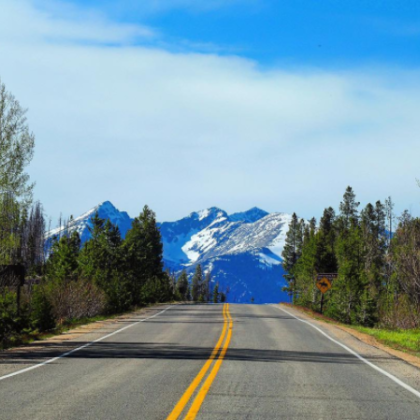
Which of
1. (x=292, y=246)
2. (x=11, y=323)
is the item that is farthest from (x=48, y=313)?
(x=292, y=246)

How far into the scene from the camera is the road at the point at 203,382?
844 cm

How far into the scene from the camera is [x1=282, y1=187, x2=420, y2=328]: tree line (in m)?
30.6

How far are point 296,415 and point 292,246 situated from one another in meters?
119

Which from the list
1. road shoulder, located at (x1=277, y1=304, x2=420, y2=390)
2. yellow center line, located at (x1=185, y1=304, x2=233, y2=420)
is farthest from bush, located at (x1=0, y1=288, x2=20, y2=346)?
road shoulder, located at (x1=277, y1=304, x2=420, y2=390)

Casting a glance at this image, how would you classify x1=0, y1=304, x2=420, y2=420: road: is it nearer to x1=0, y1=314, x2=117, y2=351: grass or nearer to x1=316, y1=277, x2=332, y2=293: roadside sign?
x1=0, y1=314, x2=117, y2=351: grass

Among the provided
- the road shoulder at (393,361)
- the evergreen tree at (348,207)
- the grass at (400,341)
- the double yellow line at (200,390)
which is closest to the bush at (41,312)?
the double yellow line at (200,390)

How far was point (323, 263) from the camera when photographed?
88.6m

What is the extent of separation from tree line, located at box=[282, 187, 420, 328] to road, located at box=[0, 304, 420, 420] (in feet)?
39.1

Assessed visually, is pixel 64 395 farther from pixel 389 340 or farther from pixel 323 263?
pixel 323 263

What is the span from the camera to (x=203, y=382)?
1105cm

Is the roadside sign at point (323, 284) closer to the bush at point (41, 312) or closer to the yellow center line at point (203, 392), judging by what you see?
the bush at point (41, 312)

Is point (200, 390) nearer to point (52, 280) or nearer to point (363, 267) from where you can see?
point (52, 280)

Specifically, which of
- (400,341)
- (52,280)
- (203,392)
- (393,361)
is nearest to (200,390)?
(203,392)

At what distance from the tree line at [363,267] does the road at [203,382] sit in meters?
11.9
